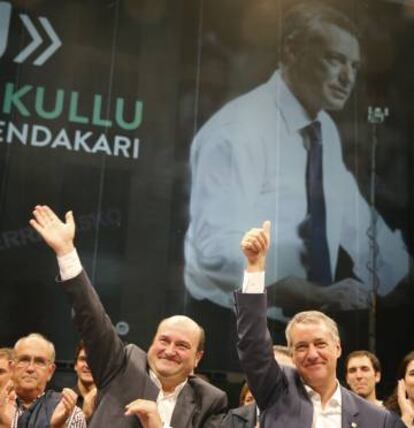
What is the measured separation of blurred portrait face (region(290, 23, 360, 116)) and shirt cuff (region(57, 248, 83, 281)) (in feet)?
15.5

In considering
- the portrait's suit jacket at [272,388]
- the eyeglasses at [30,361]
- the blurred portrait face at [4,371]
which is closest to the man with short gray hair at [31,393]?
the eyeglasses at [30,361]

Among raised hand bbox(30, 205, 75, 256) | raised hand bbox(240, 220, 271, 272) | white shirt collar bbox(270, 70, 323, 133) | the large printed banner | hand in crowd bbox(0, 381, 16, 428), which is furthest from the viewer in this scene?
white shirt collar bbox(270, 70, 323, 133)

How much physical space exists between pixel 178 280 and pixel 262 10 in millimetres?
2655

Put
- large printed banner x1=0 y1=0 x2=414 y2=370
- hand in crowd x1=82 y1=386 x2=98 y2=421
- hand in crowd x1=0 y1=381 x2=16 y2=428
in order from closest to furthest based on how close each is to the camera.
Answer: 1. hand in crowd x1=0 y1=381 x2=16 y2=428
2. hand in crowd x1=82 y1=386 x2=98 y2=421
3. large printed banner x1=0 y1=0 x2=414 y2=370

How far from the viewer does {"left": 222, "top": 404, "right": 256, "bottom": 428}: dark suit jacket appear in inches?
89.4

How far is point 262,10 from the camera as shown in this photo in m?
6.60

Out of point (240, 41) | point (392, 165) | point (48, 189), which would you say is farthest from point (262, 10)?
point (48, 189)

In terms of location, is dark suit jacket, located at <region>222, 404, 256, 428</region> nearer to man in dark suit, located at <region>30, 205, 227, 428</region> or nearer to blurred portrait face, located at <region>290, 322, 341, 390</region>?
man in dark suit, located at <region>30, 205, 227, 428</region>

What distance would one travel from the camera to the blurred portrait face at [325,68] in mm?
6473

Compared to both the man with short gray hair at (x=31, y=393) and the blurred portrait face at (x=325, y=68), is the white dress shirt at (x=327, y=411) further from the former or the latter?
the blurred portrait face at (x=325, y=68)

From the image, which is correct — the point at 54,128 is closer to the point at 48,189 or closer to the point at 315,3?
the point at 48,189

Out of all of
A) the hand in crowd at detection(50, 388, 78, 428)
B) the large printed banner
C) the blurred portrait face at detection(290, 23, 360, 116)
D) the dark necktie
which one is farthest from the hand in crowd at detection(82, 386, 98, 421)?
the blurred portrait face at detection(290, 23, 360, 116)

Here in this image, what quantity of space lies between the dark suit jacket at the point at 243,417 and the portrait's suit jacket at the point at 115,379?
118 millimetres

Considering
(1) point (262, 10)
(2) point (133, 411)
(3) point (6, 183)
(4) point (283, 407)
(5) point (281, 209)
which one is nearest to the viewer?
(2) point (133, 411)
